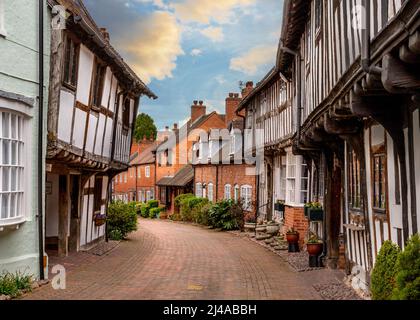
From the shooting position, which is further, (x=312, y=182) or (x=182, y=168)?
(x=182, y=168)

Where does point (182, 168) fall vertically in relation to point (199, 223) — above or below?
above

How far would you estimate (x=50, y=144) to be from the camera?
1112cm

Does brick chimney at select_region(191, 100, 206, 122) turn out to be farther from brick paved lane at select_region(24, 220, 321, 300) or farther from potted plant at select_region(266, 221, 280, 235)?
brick paved lane at select_region(24, 220, 321, 300)

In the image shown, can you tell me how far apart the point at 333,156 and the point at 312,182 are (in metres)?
3.26

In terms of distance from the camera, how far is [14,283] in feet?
31.4

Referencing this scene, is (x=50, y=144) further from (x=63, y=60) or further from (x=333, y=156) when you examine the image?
(x=333, y=156)

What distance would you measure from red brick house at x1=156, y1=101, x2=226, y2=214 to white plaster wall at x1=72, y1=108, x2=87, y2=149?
85.3ft

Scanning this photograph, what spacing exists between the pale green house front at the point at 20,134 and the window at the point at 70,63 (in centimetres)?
104

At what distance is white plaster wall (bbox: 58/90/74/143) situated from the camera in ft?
38.9

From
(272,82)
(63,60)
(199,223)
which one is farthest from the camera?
(199,223)

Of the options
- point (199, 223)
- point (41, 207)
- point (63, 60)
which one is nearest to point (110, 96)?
point (63, 60)

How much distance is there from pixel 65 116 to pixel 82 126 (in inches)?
56.6

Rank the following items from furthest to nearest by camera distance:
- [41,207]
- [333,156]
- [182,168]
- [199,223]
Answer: [182,168] → [199,223] → [333,156] → [41,207]

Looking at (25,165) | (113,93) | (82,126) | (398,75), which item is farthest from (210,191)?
(398,75)
